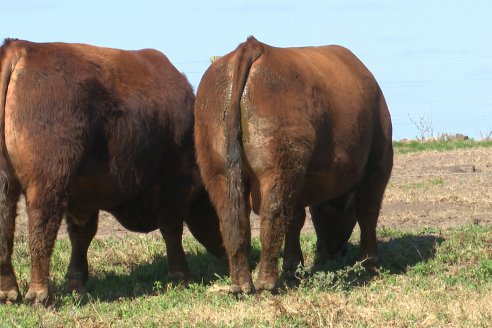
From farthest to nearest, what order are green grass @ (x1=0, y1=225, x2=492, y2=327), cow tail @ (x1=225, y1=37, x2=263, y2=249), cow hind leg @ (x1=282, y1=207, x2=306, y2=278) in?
cow hind leg @ (x1=282, y1=207, x2=306, y2=278)
cow tail @ (x1=225, y1=37, x2=263, y2=249)
green grass @ (x1=0, y1=225, x2=492, y2=327)

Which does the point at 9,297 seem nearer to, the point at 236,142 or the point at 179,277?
the point at 179,277

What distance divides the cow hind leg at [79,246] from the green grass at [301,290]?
128 mm

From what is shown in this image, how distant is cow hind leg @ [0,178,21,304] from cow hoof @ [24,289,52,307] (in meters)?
0.22

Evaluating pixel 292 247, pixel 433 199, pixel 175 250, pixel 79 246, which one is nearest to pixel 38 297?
pixel 79 246

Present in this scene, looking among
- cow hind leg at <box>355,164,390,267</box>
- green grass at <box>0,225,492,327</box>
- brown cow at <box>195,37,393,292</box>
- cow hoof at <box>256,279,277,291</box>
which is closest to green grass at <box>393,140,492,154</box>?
green grass at <box>0,225,492,327</box>

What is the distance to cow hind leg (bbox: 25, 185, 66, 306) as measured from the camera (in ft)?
25.5

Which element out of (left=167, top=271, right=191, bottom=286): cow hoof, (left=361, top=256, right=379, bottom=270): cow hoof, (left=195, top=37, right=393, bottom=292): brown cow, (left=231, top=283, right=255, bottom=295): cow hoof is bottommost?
(left=167, top=271, right=191, bottom=286): cow hoof

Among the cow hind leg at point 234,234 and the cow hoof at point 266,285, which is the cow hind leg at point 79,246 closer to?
the cow hind leg at point 234,234

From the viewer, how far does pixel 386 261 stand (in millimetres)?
9406

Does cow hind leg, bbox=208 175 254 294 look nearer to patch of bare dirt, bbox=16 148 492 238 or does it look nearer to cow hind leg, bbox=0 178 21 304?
cow hind leg, bbox=0 178 21 304

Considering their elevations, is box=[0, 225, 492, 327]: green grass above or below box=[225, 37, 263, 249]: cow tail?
below

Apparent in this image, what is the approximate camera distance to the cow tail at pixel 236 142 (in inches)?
303

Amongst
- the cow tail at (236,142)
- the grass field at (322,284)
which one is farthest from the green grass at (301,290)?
the cow tail at (236,142)

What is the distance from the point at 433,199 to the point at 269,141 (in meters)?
5.24
